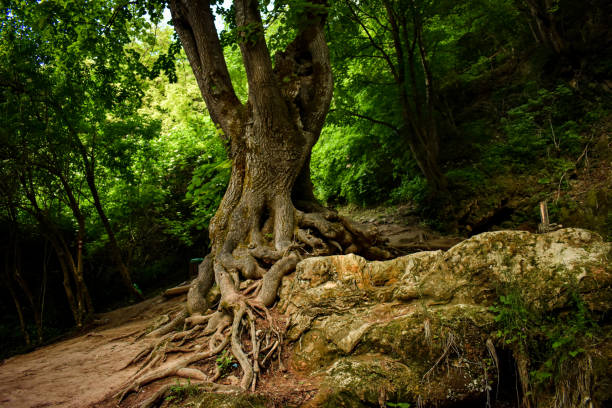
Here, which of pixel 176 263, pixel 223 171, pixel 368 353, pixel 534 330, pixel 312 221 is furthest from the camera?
pixel 176 263

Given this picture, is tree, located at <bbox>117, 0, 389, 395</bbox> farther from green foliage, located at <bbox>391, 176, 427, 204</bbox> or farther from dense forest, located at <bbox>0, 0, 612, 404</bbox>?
green foliage, located at <bbox>391, 176, 427, 204</bbox>

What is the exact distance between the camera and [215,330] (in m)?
3.38

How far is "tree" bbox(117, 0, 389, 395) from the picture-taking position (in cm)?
414

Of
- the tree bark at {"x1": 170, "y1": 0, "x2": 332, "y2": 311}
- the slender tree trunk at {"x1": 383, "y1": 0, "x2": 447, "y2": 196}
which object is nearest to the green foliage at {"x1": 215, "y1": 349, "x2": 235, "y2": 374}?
the tree bark at {"x1": 170, "y1": 0, "x2": 332, "y2": 311}

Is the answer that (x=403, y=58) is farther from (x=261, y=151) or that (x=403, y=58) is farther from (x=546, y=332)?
(x=546, y=332)

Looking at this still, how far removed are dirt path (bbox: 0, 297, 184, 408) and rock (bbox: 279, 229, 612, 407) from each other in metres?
1.91

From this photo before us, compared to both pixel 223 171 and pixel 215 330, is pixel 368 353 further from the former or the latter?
pixel 223 171

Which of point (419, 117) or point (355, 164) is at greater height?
point (419, 117)

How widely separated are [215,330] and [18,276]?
682cm

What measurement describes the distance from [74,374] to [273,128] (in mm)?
4078

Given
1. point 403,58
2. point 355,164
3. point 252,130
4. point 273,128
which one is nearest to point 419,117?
point 403,58

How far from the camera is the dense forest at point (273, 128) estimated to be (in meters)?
5.48

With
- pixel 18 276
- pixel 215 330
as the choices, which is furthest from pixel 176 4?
pixel 18 276

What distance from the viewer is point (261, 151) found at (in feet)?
16.4
